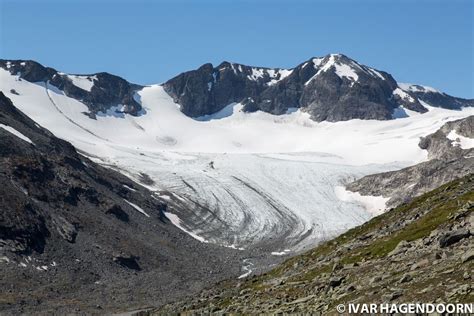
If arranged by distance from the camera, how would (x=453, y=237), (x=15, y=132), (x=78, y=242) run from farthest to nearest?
(x=15, y=132) → (x=78, y=242) → (x=453, y=237)

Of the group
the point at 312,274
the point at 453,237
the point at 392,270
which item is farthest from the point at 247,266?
the point at 453,237

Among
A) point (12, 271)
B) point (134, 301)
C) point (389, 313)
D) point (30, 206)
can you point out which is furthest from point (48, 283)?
point (389, 313)

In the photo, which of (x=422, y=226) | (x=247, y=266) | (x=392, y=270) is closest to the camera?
(x=392, y=270)

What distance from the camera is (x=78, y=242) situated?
116 m

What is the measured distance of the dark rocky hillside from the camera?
310 feet

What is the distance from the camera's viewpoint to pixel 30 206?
11888 centimetres

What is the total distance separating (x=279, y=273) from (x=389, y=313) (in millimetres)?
38401

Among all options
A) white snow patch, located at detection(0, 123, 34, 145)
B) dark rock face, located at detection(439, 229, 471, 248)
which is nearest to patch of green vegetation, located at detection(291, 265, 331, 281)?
dark rock face, located at detection(439, 229, 471, 248)

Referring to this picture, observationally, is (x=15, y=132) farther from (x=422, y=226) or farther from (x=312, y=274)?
(x=422, y=226)

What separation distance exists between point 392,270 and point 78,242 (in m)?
83.7

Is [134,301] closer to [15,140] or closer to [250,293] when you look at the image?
[250,293]

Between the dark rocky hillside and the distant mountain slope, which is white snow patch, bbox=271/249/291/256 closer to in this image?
the dark rocky hillside

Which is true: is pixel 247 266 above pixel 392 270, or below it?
below

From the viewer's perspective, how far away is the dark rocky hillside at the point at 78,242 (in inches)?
3723
